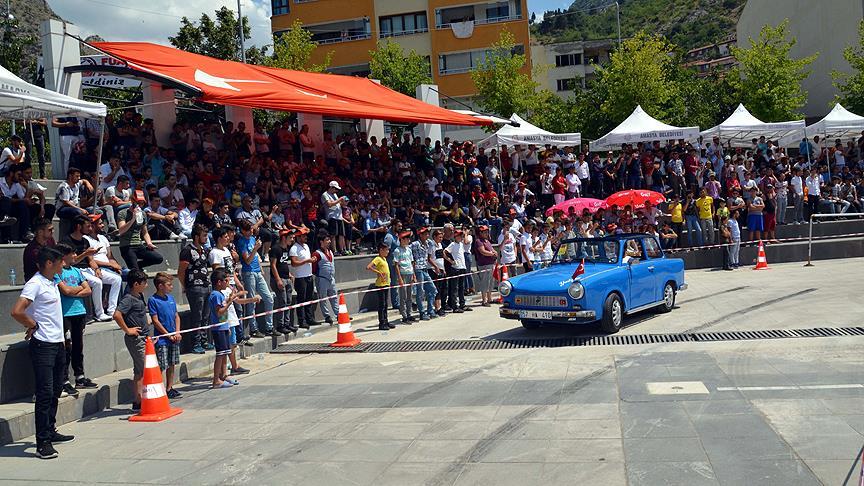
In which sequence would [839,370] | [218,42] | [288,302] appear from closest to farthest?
1. [839,370]
2. [288,302]
3. [218,42]

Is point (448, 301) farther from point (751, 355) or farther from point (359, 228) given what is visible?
point (751, 355)

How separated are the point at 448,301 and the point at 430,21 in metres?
41.2

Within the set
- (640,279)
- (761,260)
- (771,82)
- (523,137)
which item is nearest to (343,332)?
(640,279)

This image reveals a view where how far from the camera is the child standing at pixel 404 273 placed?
16.3 m

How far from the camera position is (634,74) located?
139 feet

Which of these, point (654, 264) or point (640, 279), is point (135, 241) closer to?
point (640, 279)

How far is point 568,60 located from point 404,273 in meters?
69.8

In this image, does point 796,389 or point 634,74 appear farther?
point 634,74

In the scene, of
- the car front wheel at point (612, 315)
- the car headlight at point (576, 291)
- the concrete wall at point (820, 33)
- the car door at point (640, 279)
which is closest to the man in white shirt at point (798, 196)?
the car door at point (640, 279)

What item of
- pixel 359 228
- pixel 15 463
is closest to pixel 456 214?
pixel 359 228

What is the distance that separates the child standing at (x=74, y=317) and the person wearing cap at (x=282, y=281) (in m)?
4.77

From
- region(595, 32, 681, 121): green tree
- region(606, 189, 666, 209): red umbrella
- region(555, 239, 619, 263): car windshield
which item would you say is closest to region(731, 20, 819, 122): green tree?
region(595, 32, 681, 121): green tree

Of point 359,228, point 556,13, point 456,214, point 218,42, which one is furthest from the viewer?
point 556,13

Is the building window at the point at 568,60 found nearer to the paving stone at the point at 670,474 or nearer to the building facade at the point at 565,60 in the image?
the building facade at the point at 565,60
